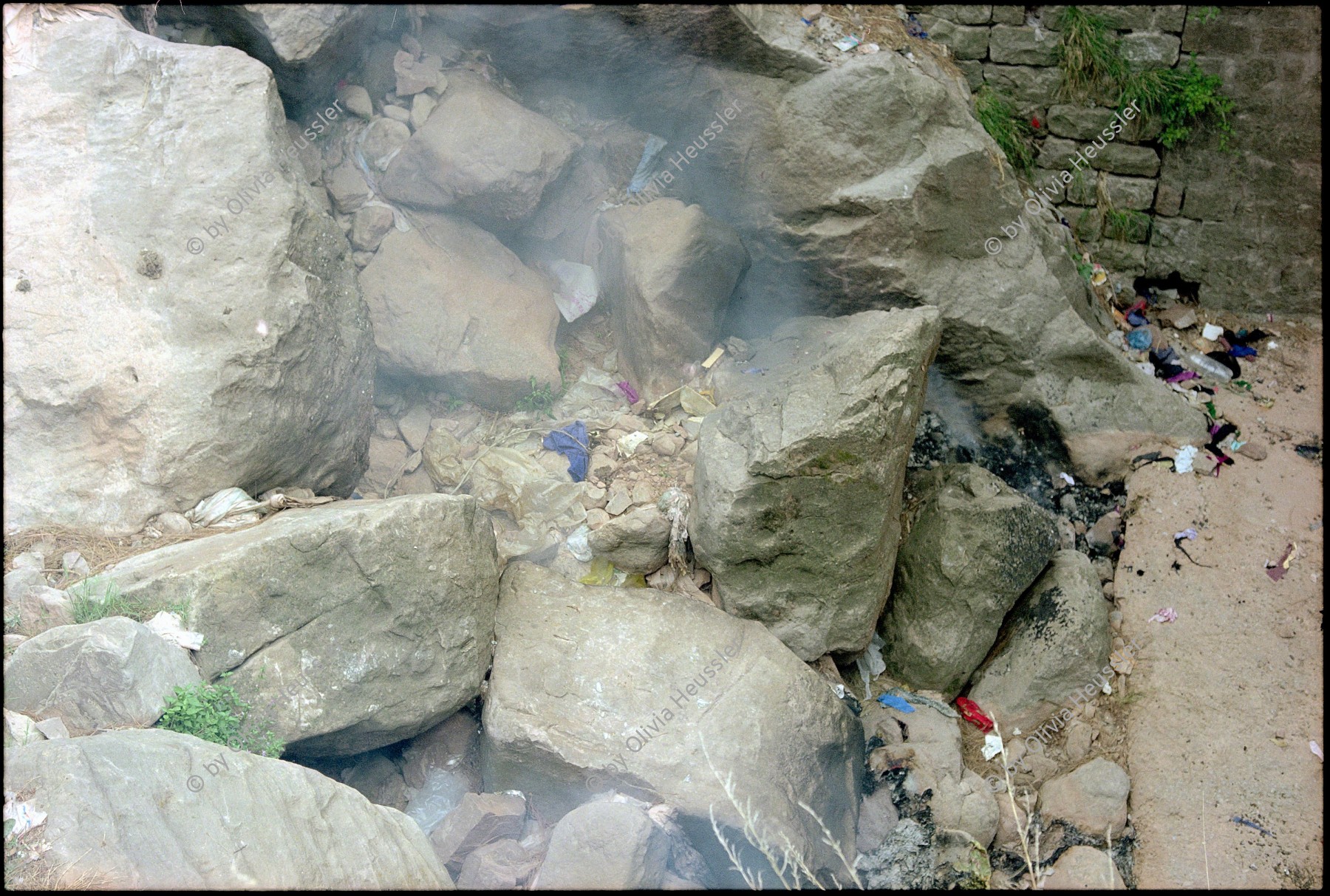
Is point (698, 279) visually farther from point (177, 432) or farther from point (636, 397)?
point (177, 432)

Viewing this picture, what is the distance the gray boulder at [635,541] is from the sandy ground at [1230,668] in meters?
2.28

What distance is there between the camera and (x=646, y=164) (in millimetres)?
5055

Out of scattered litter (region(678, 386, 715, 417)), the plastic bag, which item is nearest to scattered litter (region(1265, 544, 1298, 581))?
scattered litter (region(678, 386, 715, 417))

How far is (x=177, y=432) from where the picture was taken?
3588mm

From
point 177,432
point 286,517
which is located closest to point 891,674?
point 286,517

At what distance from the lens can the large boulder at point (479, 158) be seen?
455 cm

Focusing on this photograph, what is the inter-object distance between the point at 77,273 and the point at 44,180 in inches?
15.5

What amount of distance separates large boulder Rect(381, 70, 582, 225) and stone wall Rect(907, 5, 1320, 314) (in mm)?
2501

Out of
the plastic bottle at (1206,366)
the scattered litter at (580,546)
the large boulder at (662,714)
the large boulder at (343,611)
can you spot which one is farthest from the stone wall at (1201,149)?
the large boulder at (343,611)

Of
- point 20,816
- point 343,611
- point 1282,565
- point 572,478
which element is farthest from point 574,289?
point 1282,565

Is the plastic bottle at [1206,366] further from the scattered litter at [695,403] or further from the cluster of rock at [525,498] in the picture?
the scattered litter at [695,403]

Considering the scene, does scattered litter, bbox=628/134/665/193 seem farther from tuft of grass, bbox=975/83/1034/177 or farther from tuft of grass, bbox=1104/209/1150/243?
tuft of grass, bbox=1104/209/1150/243

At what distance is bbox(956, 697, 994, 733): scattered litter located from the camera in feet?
14.4

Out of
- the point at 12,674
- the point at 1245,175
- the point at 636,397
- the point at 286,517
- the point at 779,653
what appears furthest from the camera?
the point at 1245,175
